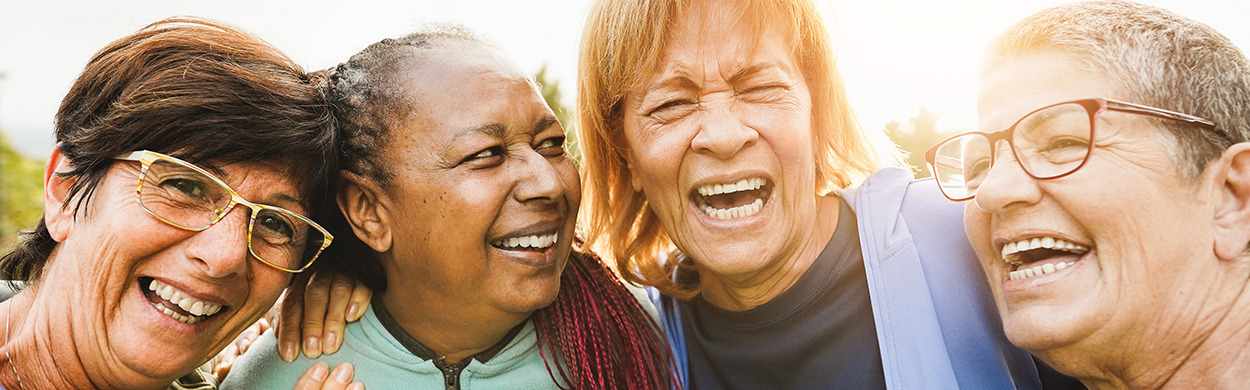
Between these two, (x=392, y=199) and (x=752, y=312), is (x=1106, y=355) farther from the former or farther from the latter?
(x=392, y=199)

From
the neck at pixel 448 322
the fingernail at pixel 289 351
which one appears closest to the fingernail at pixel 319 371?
the fingernail at pixel 289 351

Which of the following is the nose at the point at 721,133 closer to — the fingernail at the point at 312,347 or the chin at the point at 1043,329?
the chin at the point at 1043,329

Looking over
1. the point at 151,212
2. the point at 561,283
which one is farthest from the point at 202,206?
the point at 561,283

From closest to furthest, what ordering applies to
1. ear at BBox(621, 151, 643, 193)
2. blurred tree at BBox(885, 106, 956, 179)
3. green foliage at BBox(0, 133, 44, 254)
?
1. ear at BBox(621, 151, 643, 193)
2. blurred tree at BBox(885, 106, 956, 179)
3. green foliage at BBox(0, 133, 44, 254)

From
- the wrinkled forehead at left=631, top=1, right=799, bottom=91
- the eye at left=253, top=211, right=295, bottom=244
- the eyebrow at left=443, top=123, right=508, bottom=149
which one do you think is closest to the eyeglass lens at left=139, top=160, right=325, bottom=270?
the eye at left=253, top=211, right=295, bottom=244

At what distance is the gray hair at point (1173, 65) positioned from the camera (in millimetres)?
1930

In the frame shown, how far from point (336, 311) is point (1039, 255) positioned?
2.48 meters

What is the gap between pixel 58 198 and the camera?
7.95 feet

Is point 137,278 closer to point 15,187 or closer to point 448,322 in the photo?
point 448,322

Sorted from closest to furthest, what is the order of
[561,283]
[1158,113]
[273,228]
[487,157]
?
1. [1158,113]
2. [273,228]
3. [487,157]
4. [561,283]

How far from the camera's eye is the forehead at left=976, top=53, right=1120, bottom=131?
2033mm

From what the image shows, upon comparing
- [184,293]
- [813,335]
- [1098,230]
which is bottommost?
[813,335]

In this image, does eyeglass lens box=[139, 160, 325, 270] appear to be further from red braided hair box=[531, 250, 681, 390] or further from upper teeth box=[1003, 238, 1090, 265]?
upper teeth box=[1003, 238, 1090, 265]

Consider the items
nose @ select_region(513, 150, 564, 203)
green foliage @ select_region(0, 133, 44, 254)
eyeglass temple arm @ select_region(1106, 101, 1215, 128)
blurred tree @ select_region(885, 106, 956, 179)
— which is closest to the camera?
eyeglass temple arm @ select_region(1106, 101, 1215, 128)
